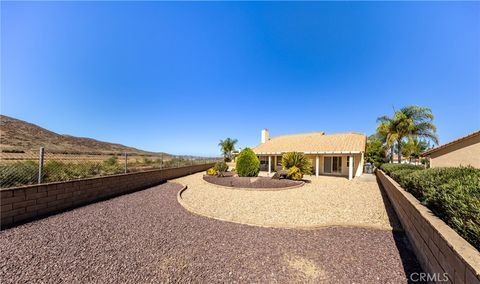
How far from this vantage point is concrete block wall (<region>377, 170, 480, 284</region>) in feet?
5.82

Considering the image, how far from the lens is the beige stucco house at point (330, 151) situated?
626 inches

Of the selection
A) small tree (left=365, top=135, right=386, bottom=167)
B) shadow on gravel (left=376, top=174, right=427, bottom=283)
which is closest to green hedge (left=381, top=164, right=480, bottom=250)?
shadow on gravel (left=376, top=174, right=427, bottom=283)

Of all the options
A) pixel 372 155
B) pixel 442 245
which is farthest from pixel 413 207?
pixel 372 155

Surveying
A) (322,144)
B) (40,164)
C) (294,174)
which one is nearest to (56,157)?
(40,164)

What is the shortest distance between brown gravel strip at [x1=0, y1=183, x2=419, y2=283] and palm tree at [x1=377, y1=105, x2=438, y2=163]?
19620 mm

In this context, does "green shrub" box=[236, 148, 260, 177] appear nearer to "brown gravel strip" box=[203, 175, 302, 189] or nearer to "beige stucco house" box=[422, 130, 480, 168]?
"brown gravel strip" box=[203, 175, 302, 189]

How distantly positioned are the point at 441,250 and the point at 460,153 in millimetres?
16790

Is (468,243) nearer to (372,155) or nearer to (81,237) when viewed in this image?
(81,237)

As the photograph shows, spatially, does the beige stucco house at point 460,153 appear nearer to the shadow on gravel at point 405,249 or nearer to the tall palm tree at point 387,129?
the tall palm tree at point 387,129

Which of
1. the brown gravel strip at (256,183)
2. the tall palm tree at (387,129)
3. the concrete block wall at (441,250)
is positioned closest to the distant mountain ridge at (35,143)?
the brown gravel strip at (256,183)

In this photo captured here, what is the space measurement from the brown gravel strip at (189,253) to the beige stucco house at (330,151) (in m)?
11.3

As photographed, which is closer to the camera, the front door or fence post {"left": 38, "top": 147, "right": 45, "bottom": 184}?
fence post {"left": 38, "top": 147, "right": 45, "bottom": 184}

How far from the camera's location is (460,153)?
13.0 metres

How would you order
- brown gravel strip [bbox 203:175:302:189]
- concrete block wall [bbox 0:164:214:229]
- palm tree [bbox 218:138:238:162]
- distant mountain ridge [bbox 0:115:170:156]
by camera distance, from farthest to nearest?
palm tree [bbox 218:138:238:162]
brown gravel strip [bbox 203:175:302:189]
distant mountain ridge [bbox 0:115:170:156]
concrete block wall [bbox 0:164:214:229]
